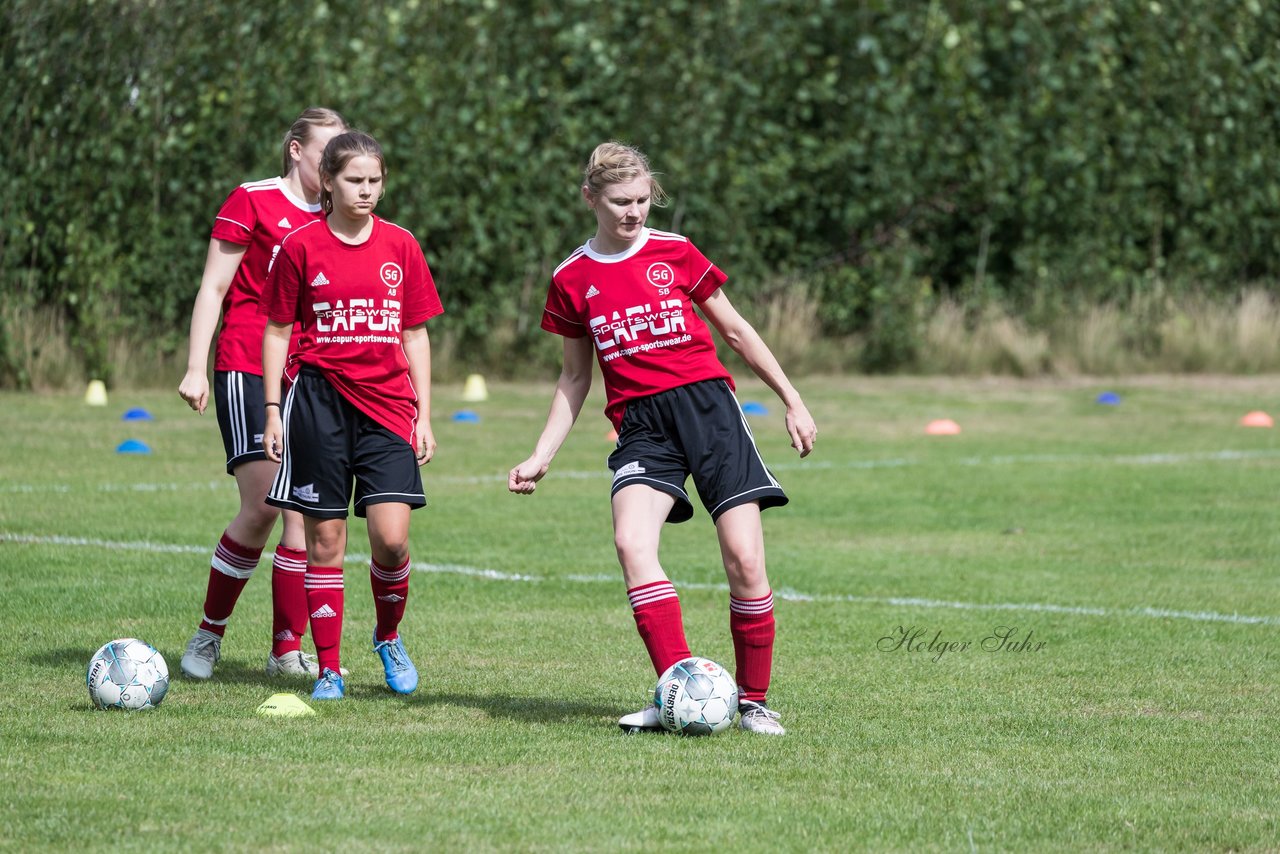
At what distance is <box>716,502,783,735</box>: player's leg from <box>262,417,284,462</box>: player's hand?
1.46 meters

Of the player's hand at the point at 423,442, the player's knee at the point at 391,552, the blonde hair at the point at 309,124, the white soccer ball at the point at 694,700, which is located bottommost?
the white soccer ball at the point at 694,700

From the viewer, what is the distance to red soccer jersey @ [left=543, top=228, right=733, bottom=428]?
5.75 metres

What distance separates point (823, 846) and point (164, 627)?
3810 millimetres

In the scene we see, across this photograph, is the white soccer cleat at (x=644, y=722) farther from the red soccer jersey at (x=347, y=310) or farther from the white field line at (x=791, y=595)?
the white field line at (x=791, y=595)

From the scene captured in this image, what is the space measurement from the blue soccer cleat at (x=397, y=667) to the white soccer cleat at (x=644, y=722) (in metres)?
0.94

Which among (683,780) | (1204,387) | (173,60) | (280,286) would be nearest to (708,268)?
(280,286)

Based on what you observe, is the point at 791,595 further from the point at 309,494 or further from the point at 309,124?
the point at 309,124

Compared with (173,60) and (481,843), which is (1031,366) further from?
(481,843)

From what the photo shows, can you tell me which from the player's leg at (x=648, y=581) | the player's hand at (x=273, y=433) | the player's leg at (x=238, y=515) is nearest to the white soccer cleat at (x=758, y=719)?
the player's leg at (x=648, y=581)

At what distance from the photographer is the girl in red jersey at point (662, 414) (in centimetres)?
560

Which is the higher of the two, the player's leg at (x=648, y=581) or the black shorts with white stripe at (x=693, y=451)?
the black shorts with white stripe at (x=693, y=451)

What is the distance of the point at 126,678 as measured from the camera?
5730 millimetres

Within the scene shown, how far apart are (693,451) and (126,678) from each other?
190 centimetres

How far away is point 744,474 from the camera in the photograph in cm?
564
